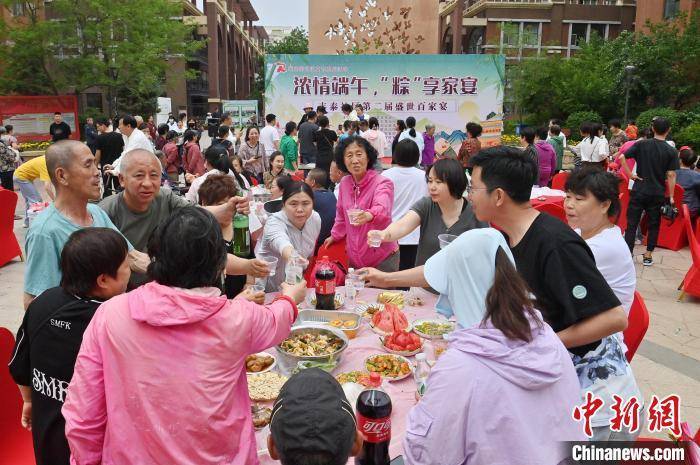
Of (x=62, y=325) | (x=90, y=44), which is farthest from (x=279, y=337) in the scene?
(x=90, y=44)

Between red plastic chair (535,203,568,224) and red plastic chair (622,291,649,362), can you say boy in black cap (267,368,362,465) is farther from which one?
red plastic chair (535,203,568,224)

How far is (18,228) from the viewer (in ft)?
29.1

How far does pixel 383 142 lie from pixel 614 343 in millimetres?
9419

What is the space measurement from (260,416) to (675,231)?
756cm

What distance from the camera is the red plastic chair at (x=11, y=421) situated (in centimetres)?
232

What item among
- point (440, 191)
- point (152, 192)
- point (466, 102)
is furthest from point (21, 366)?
point (466, 102)

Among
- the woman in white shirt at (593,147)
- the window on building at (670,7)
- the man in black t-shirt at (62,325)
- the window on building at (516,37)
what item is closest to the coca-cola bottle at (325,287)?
the man in black t-shirt at (62,325)

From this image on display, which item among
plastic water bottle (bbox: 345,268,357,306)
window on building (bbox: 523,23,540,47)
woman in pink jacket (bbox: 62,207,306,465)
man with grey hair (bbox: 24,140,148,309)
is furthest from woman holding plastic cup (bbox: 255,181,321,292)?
window on building (bbox: 523,23,540,47)

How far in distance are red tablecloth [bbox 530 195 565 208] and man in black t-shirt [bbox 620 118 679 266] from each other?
3.24ft

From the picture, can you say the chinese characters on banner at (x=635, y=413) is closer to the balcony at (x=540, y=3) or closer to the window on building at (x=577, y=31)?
the balcony at (x=540, y=3)

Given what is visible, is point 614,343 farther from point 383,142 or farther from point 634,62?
point 634,62

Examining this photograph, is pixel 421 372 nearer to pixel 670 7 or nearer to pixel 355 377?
pixel 355 377

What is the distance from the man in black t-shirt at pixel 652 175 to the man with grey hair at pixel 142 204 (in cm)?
546

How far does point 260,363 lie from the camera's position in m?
2.48
